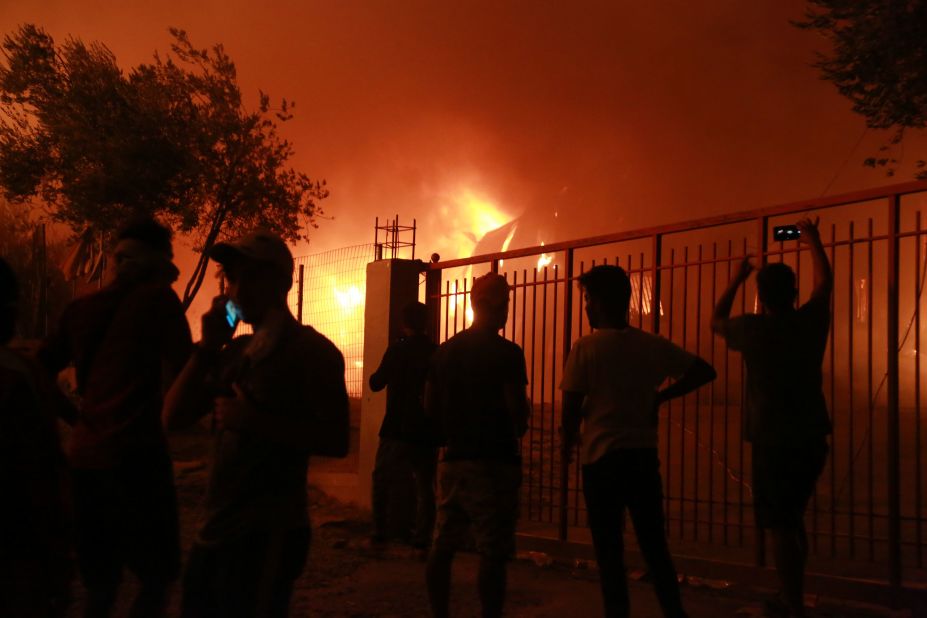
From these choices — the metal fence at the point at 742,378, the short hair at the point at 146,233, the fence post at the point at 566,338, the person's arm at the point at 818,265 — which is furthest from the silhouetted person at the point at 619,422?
the fence post at the point at 566,338

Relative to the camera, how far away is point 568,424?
397 cm

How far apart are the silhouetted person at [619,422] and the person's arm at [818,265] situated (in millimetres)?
646

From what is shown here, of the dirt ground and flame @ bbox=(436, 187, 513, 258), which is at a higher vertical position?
flame @ bbox=(436, 187, 513, 258)

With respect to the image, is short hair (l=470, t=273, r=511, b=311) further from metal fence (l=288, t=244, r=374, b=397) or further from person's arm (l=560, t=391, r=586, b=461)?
metal fence (l=288, t=244, r=374, b=397)

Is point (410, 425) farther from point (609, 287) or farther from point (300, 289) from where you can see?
point (300, 289)

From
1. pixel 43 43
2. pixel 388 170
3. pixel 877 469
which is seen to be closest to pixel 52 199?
pixel 43 43

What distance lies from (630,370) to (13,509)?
2463mm

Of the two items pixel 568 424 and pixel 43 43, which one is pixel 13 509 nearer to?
Result: pixel 568 424

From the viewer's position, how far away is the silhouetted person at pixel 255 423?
2.59 meters

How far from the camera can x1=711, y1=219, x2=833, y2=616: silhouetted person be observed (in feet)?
12.6

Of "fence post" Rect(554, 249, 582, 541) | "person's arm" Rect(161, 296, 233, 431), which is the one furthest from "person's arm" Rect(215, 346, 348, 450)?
"fence post" Rect(554, 249, 582, 541)

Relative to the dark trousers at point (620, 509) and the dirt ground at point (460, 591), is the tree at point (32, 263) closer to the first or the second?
the dirt ground at point (460, 591)

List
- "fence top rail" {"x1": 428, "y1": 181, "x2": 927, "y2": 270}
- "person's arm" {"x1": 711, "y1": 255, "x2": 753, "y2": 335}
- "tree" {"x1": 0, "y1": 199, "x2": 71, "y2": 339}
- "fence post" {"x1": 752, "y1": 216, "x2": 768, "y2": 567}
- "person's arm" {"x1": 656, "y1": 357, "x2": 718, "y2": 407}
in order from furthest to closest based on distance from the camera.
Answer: "tree" {"x1": 0, "y1": 199, "x2": 71, "y2": 339} < "fence post" {"x1": 752, "y1": 216, "x2": 768, "y2": 567} < "fence top rail" {"x1": 428, "y1": 181, "x2": 927, "y2": 270} < "person's arm" {"x1": 711, "y1": 255, "x2": 753, "y2": 335} < "person's arm" {"x1": 656, "y1": 357, "x2": 718, "y2": 407}

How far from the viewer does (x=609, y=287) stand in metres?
3.96
